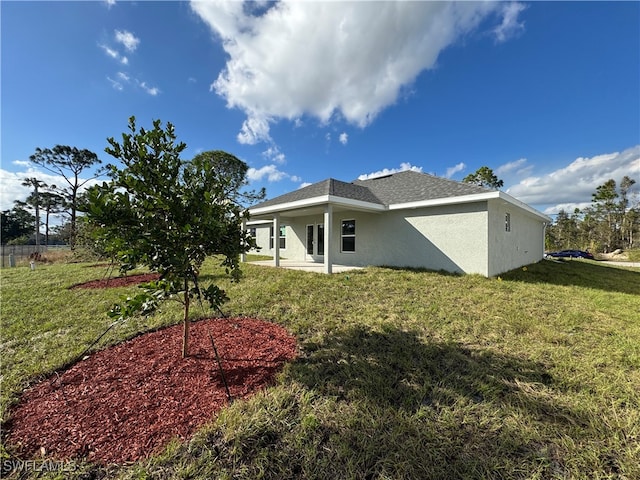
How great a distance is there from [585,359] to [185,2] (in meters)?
11.4

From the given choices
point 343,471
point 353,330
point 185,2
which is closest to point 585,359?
point 353,330

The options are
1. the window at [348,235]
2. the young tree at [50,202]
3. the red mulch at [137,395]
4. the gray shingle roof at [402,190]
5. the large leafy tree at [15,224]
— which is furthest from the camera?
the large leafy tree at [15,224]

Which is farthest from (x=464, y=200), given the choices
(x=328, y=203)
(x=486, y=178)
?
(x=486, y=178)

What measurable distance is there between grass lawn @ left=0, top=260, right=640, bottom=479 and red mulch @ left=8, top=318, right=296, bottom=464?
0.16m

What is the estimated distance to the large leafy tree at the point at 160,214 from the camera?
2367 millimetres

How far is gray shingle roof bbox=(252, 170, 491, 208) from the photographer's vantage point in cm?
895

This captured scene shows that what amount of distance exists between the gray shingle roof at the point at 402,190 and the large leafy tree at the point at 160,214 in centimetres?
647

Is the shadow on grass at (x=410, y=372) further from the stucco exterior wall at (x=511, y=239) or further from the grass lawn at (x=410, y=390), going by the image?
the stucco exterior wall at (x=511, y=239)

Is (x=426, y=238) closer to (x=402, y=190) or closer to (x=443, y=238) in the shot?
(x=443, y=238)

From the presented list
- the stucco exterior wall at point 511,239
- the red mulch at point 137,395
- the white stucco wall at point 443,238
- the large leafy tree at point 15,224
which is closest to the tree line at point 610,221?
the stucco exterior wall at point 511,239

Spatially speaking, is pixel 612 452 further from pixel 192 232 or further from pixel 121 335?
pixel 121 335

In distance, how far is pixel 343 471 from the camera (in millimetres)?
1758

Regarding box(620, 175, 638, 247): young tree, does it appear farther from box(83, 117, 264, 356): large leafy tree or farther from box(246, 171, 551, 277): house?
box(83, 117, 264, 356): large leafy tree

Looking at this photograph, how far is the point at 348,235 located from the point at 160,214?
32.1ft
